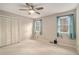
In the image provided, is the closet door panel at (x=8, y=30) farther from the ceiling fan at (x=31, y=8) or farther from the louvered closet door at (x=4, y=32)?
the ceiling fan at (x=31, y=8)

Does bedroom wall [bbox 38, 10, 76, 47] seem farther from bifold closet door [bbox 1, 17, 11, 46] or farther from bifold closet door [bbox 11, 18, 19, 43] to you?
bifold closet door [bbox 1, 17, 11, 46]

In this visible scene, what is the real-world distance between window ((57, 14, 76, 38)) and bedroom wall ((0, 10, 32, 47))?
0.76 m

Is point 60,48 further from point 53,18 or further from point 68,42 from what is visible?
point 53,18

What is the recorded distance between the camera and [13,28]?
2.68 metres

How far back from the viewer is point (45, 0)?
2.51 m

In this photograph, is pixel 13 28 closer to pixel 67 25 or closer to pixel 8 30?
pixel 8 30

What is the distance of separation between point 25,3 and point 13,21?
526 mm

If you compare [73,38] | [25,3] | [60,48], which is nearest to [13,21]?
[25,3]

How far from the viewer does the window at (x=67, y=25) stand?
259 cm

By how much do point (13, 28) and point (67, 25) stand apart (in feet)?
4.25

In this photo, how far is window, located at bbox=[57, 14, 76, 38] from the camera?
259 cm

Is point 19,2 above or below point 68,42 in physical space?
above

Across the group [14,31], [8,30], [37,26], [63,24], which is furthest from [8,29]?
[63,24]

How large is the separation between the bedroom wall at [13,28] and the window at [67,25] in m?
0.76
